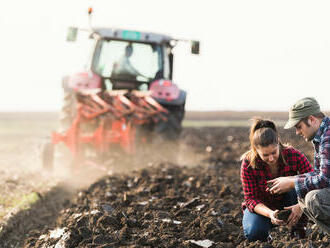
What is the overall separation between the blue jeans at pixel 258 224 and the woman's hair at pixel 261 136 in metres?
0.42

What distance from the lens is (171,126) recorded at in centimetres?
955

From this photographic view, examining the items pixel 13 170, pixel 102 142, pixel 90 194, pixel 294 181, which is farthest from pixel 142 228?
pixel 13 170

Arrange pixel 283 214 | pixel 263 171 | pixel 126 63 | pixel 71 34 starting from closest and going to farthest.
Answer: pixel 283 214 → pixel 263 171 → pixel 71 34 → pixel 126 63

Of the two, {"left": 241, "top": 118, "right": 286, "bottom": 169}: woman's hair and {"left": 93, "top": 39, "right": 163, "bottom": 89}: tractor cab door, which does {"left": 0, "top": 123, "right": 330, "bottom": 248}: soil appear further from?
{"left": 93, "top": 39, "right": 163, "bottom": 89}: tractor cab door

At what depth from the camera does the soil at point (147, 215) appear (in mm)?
4238

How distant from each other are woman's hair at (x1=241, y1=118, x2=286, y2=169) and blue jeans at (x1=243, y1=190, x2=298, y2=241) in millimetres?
425

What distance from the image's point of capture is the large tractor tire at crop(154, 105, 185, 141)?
9.41 m

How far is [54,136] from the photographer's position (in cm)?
905

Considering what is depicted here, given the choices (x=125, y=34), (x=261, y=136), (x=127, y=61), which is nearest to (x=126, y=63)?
(x=127, y=61)

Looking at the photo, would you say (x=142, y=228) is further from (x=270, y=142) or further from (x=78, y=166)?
(x=78, y=166)

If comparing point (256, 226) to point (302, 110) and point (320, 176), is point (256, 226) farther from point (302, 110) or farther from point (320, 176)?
point (302, 110)

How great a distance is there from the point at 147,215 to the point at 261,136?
1.86 metres

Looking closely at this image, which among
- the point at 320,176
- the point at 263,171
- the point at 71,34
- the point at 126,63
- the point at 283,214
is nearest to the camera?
the point at 320,176

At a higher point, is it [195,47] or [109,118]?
[195,47]
